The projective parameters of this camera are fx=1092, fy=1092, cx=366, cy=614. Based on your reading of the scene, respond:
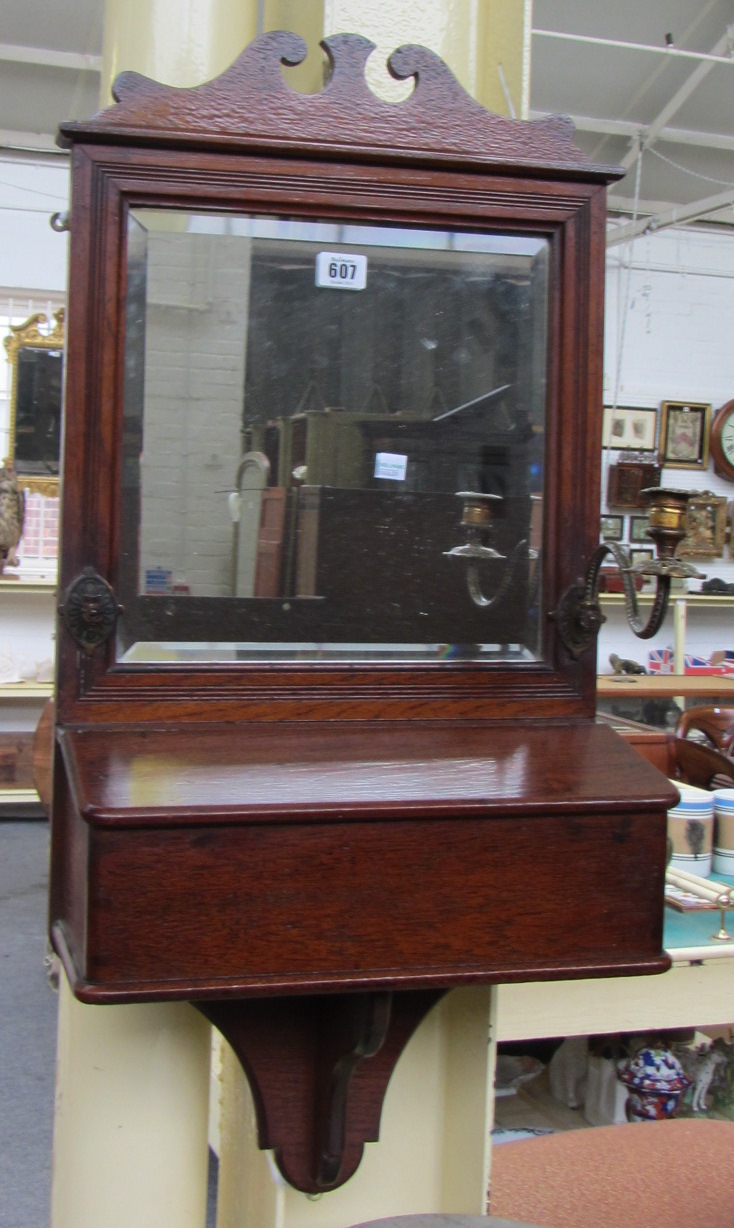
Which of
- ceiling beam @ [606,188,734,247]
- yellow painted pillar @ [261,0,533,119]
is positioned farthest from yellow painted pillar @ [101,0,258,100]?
ceiling beam @ [606,188,734,247]

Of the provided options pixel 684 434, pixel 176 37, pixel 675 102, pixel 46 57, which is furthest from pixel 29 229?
pixel 176 37

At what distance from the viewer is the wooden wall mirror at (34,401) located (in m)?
5.07

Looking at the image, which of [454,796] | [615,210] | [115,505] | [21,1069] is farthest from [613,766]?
[615,210]

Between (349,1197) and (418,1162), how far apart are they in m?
0.07

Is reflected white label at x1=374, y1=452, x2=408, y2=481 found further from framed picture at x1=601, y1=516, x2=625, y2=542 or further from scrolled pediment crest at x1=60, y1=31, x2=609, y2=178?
framed picture at x1=601, y1=516, x2=625, y2=542

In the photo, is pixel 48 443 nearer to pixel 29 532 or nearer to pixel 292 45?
pixel 29 532

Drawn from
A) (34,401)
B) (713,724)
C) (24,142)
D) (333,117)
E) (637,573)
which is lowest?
(713,724)

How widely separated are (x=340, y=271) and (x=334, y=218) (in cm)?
4

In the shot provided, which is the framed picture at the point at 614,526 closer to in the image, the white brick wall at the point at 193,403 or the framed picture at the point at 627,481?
the framed picture at the point at 627,481

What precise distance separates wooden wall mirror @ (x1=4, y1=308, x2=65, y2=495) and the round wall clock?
3.47 m

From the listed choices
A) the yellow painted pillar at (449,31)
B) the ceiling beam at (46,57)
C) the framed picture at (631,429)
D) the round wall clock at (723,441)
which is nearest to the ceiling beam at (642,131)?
the framed picture at (631,429)

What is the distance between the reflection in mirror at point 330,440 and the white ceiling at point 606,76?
356cm

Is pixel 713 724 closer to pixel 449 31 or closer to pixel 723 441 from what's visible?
pixel 449 31

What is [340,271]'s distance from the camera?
34.3 inches
